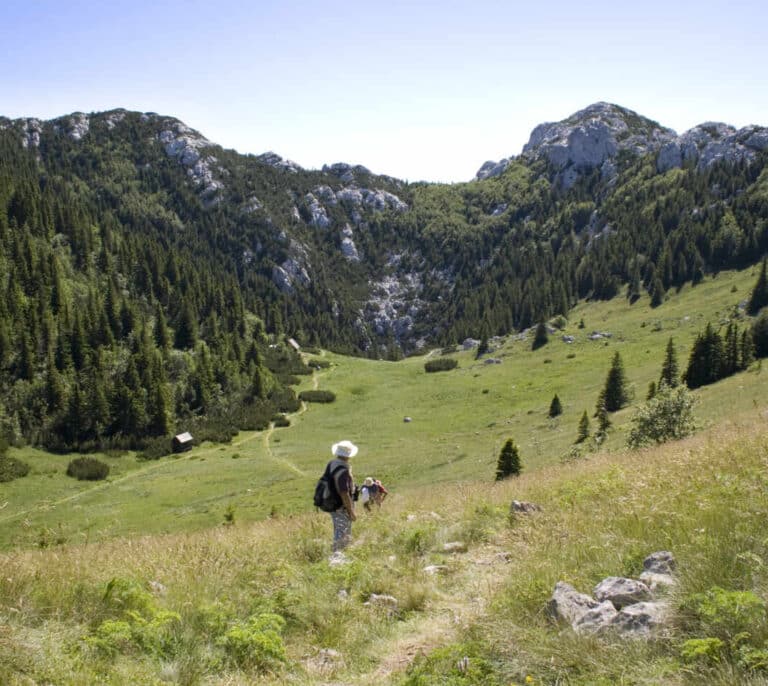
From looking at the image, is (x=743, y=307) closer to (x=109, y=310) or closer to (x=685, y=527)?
(x=685, y=527)

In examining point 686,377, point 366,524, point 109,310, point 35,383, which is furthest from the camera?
point 109,310

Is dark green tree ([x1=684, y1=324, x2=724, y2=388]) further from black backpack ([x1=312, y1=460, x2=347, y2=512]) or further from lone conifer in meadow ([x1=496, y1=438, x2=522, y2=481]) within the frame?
black backpack ([x1=312, y1=460, x2=347, y2=512])

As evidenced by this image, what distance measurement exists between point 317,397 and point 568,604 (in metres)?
98.9

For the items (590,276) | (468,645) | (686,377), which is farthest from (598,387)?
(590,276)

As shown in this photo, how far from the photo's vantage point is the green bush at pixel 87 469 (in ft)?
226

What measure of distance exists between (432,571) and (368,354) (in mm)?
191077

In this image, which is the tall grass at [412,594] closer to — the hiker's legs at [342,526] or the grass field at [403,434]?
the hiker's legs at [342,526]

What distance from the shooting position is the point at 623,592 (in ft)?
19.2

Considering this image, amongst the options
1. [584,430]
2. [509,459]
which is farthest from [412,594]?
[584,430]

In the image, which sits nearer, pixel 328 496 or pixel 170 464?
pixel 328 496

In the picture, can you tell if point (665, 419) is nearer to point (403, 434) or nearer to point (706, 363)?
point (706, 363)

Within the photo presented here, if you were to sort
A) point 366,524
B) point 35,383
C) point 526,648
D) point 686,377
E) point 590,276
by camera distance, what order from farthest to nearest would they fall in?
point 590,276, point 35,383, point 686,377, point 366,524, point 526,648

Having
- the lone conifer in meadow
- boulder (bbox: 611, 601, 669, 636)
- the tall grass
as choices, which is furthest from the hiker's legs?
the lone conifer in meadow

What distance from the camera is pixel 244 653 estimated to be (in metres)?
5.89
